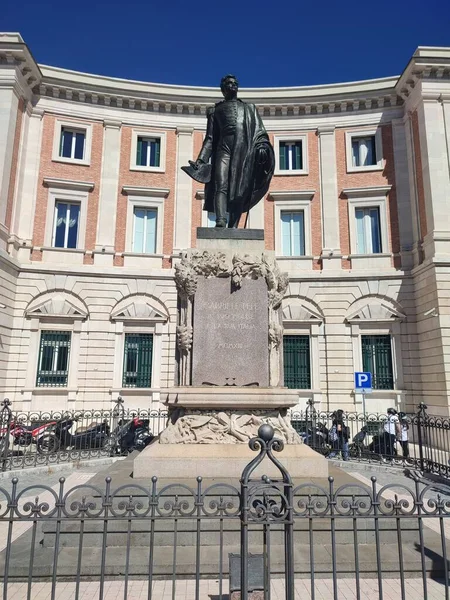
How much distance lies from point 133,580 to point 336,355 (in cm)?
1678

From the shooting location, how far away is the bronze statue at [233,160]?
7559 millimetres

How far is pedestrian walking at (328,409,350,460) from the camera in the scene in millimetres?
13236

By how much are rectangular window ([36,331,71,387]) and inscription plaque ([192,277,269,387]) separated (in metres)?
14.6

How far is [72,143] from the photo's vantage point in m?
22.1

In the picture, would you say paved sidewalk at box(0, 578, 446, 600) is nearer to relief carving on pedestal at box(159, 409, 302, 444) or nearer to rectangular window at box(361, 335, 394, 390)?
relief carving on pedestal at box(159, 409, 302, 444)

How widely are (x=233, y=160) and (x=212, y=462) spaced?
4870 mm

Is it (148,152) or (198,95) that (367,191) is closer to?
(198,95)

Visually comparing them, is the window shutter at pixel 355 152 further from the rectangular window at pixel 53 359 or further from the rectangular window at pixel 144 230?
the rectangular window at pixel 53 359

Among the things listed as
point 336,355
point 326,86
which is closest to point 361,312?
point 336,355

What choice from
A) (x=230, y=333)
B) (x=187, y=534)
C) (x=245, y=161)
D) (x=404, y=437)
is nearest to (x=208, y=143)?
(x=245, y=161)

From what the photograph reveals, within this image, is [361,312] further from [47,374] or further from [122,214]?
[47,374]

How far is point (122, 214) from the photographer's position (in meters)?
21.7

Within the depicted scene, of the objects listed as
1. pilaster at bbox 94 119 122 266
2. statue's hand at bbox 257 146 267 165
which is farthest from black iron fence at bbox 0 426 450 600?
pilaster at bbox 94 119 122 266

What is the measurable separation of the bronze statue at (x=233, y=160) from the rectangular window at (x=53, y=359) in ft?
47.0
